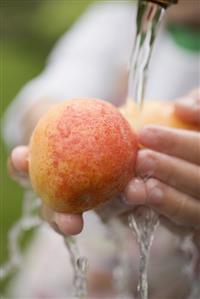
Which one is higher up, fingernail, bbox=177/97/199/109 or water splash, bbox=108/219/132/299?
fingernail, bbox=177/97/199/109

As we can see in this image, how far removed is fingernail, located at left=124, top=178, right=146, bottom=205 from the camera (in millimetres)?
696

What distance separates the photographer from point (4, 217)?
2.34 meters

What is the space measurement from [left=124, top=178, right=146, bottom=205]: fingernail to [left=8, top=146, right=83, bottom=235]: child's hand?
6 centimetres

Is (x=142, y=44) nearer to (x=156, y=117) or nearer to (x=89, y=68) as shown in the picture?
(x=156, y=117)

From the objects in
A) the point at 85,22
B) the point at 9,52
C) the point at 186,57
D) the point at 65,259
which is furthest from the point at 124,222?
the point at 9,52

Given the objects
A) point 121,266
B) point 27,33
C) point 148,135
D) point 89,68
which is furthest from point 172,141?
point 27,33

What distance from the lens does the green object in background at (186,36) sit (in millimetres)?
1352

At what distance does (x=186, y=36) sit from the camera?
4.54 ft

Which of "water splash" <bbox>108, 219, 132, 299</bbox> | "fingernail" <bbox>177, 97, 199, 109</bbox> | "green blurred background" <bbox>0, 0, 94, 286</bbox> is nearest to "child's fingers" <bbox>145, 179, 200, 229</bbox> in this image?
"fingernail" <bbox>177, 97, 199, 109</bbox>

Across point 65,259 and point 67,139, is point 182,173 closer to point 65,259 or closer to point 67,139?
point 67,139

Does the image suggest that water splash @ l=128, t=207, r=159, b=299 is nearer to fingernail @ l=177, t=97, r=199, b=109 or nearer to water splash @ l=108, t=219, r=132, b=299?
fingernail @ l=177, t=97, r=199, b=109

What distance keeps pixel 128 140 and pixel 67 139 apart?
72mm

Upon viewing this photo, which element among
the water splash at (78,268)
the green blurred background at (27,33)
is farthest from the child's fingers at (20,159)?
the green blurred background at (27,33)

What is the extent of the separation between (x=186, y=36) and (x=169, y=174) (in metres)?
0.72
